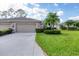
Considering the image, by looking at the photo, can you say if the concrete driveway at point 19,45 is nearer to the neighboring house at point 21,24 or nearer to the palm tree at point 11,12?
the neighboring house at point 21,24

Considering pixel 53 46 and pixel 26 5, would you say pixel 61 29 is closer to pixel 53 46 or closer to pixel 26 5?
pixel 53 46

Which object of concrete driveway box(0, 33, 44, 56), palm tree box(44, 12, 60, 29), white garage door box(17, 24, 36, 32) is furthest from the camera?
white garage door box(17, 24, 36, 32)

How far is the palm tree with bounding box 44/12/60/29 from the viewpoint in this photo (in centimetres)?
436

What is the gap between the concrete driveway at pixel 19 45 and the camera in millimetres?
4215

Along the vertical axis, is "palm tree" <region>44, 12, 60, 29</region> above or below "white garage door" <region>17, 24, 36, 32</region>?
above

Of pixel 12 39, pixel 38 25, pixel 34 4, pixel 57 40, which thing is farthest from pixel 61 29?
pixel 12 39

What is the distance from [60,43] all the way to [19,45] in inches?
40.6

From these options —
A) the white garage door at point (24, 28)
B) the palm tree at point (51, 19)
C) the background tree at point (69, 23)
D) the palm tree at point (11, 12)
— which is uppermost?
the palm tree at point (11, 12)

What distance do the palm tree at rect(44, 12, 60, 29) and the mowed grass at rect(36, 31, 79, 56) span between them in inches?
12.2

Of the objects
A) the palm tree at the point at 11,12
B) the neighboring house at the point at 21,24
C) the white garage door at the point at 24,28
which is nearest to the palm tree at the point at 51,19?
the neighboring house at the point at 21,24

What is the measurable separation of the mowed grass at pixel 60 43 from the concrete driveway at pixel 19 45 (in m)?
0.16

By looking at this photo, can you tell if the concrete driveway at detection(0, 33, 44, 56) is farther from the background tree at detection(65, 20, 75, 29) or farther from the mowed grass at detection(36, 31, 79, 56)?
the background tree at detection(65, 20, 75, 29)

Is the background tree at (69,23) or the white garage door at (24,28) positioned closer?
the background tree at (69,23)

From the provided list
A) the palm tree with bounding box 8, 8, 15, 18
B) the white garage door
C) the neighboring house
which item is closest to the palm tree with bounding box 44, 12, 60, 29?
the neighboring house
